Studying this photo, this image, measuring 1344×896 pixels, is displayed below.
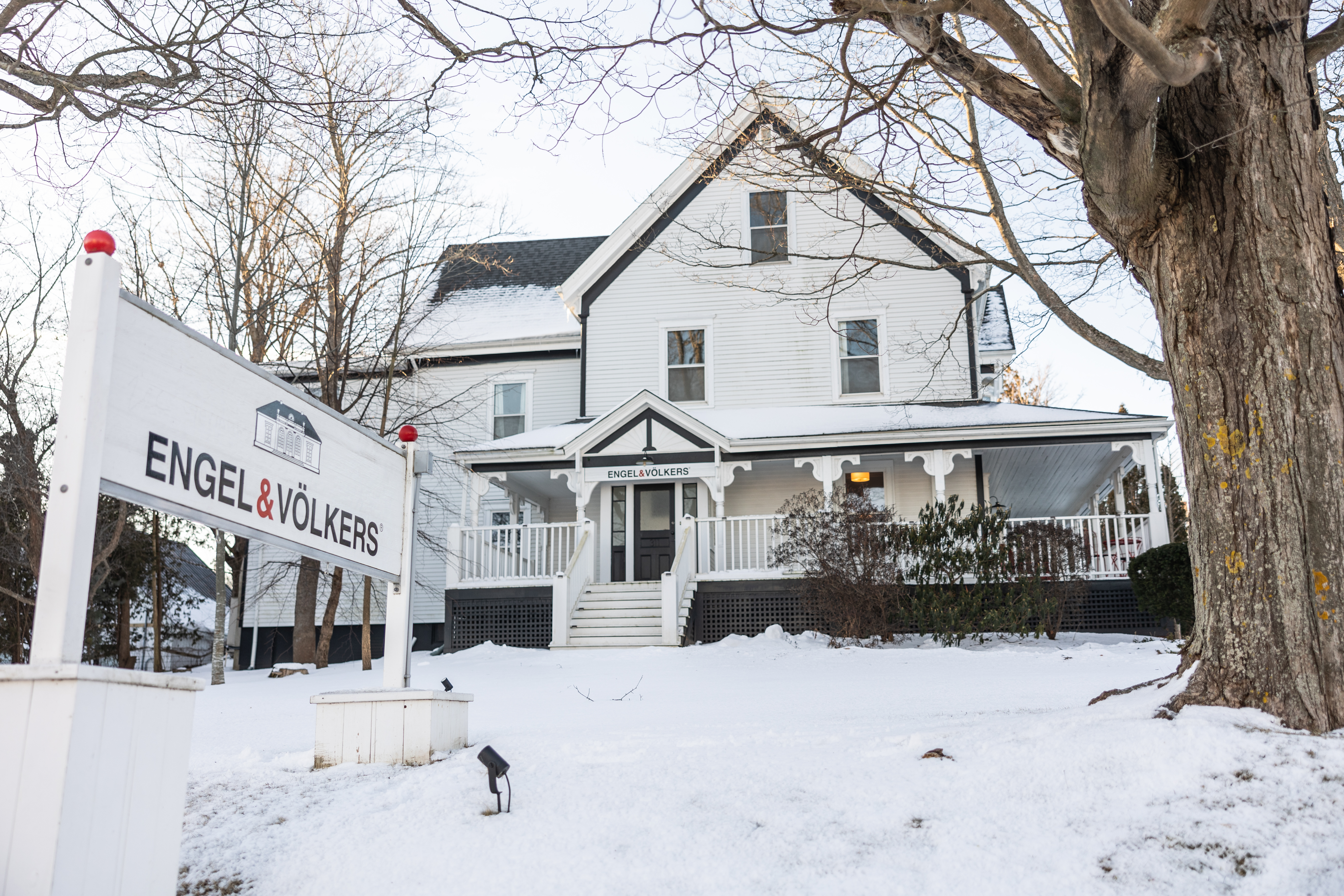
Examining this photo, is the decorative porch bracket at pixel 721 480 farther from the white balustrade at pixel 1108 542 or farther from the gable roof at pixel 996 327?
the gable roof at pixel 996 327

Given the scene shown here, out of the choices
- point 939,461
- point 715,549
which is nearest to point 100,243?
point 715,549

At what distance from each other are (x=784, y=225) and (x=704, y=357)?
115 inches

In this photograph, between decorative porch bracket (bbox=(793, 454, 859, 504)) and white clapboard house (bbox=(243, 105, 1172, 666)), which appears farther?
decorative porch bracket (bbox=(793, 454, 859, 504))

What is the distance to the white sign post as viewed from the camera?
268 centimetres

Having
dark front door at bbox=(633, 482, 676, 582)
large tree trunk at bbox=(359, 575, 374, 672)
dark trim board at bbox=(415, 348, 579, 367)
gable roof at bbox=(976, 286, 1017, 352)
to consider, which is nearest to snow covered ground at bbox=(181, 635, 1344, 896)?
large tree trunk at bbox=(359, 575, 374, 672)

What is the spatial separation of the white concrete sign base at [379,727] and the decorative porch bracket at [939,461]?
11923mm

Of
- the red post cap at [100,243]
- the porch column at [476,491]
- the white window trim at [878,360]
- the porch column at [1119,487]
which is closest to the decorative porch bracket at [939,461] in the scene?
the white window trim at [878,360]

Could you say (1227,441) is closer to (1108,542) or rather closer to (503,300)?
(1108,542)

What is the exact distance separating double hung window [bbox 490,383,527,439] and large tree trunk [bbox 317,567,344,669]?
4928 millimetres

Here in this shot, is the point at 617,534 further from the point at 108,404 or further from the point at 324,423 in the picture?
the point at 108,404

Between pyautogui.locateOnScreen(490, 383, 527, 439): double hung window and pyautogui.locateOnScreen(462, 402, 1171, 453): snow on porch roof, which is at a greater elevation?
pyautogui.locateOnScreen(490, 383, 527, 439): double hung window

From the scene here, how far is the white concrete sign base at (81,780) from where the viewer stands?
2646 mm

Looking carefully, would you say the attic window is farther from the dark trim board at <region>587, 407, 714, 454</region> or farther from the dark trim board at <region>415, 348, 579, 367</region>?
the dark trim board at <region>415, 348, 579, 367</region>

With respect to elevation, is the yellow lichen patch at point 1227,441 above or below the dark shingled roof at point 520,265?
below
